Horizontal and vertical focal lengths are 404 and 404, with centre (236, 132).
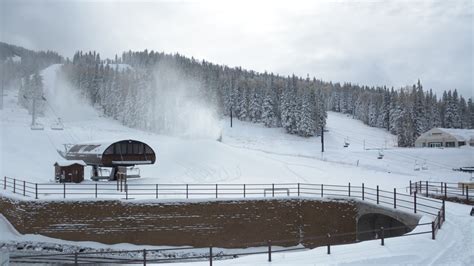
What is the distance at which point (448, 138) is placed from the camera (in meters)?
69.1

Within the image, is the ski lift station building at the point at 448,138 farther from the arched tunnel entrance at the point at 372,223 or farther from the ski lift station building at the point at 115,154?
the ski lift station building at the point at 115,154

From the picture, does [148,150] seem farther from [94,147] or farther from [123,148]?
[94,147]

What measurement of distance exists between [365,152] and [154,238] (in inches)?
1783

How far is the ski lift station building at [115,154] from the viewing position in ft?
99.6

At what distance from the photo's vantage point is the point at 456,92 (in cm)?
11069

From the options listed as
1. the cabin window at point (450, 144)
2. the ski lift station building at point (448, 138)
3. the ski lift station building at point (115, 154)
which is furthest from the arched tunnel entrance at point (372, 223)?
the cabin window at point (450, 144)

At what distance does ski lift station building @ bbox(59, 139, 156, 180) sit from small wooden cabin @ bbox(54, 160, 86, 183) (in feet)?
5.07

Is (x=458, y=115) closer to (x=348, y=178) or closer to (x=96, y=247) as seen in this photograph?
(x=348, y=178)

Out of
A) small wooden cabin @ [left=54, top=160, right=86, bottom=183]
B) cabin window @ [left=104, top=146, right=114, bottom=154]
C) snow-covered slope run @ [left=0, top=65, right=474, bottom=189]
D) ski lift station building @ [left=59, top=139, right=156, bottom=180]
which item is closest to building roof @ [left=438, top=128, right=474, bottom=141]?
snow-covered slope run @ [left=0, top=65, right=474, bottom=189]

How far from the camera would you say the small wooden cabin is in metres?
29.3

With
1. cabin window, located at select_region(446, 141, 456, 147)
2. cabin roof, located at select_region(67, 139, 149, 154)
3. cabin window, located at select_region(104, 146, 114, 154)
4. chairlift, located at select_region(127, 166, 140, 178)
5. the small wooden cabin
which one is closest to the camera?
the small wooden cabin

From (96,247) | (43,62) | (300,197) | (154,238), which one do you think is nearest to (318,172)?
(300,197)

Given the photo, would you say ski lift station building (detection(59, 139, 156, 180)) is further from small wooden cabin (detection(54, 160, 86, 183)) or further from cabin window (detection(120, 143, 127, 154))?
small wooden cabin (detection(54, 160, 86, 183))

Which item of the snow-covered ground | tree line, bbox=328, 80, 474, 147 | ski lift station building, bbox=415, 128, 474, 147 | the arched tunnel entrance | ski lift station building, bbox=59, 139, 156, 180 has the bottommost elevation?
the arched tunnel entrance
